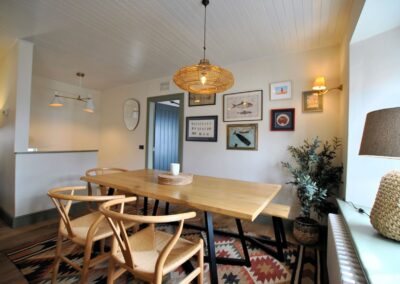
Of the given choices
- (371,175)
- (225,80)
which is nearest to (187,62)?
(225,80)

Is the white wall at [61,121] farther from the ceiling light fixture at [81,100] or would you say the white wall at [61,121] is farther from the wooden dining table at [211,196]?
the wooden dining table at [211,196]

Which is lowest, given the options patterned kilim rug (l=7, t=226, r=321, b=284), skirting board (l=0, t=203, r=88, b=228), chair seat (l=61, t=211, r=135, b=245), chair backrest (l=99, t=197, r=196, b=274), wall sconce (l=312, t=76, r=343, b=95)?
patterned kilim rug (l=7, t=226, r=321, b=284)

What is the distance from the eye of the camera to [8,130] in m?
2.66

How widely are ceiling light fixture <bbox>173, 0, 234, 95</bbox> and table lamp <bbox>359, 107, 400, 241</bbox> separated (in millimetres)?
1162

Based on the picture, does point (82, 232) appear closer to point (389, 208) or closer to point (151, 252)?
point (151, 252)

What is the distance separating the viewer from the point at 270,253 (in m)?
1.98

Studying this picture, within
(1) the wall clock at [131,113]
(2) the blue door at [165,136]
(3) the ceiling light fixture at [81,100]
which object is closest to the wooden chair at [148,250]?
(3) the ceiling light fixture at [81,100]

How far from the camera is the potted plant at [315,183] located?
2.15m

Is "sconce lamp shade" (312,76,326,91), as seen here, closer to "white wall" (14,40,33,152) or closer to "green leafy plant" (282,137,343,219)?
"green leafy plant" (282,137,343,219)

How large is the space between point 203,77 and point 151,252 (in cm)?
146

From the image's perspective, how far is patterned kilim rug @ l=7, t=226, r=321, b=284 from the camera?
5.26 ft

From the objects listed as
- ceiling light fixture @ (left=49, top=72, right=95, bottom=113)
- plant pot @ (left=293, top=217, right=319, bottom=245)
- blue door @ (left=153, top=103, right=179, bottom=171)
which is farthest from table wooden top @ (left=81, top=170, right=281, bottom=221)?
blue door @ (left=153, top=103, right=179, bottom=171)

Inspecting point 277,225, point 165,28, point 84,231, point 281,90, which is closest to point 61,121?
point 165,28

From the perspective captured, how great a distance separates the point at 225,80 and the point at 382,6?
1.25m
